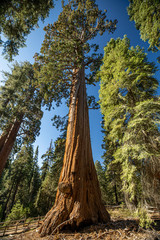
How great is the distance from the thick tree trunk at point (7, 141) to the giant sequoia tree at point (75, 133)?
19.5 ft

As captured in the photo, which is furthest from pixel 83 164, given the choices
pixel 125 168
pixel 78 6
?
pixel 78 6

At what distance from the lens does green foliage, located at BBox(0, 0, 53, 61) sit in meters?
4.36

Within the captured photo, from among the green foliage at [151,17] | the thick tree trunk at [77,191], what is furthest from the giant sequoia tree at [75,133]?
the green foliage at [151,17]

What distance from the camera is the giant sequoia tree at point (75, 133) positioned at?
106 inches

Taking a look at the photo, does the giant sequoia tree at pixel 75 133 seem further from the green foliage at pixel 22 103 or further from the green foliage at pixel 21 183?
the green foliage at pixel 21 183

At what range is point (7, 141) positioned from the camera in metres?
9.37

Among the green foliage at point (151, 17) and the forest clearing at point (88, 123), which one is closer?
the forest clearing at point (88, 123)

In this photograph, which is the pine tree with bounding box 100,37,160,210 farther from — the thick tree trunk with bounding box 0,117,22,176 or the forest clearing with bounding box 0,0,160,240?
the thick tree trunk with bounding box 0,117,22,176

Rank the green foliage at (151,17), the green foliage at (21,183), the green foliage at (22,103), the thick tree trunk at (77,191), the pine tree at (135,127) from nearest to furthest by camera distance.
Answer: the thick tree trunk at (77,191) → the pine tree at (135,127) → the green foliage at (151,17) → the green foliage at (22,103) → the green foliage at (21,183)

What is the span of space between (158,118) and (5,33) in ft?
24.2

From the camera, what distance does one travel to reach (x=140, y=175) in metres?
3.84

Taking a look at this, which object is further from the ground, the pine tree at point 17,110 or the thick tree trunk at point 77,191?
the pine tree at point 17,110

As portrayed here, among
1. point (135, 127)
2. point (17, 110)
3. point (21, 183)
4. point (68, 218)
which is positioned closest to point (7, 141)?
point (17, 110)

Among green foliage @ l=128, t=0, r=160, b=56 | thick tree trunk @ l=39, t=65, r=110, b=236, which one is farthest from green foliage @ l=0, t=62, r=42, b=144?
green foliage @ l=128, t=0, r=160, b=56
